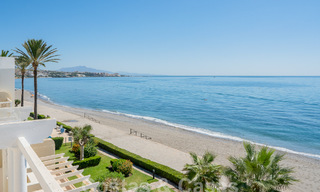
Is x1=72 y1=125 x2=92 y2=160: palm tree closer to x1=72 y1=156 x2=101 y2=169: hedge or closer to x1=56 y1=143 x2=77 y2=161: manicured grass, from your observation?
x1=72 y1=156 x2=101 y2=169: hedge

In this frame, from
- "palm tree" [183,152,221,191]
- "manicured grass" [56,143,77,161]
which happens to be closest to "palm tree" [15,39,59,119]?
"manicured grass" [56,143,77,161]

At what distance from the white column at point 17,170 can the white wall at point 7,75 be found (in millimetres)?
6221

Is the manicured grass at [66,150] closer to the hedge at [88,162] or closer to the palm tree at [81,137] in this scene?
the palm tree at [81,137]

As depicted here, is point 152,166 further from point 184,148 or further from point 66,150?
point 184,148

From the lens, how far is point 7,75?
9.73 m

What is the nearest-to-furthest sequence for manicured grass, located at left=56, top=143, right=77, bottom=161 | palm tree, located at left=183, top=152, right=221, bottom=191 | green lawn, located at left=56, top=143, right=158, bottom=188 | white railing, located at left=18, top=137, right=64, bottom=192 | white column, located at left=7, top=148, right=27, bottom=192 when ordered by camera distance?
white railing, located at left=18, top=137, right=64, bottom=192, white column, located at left=7, top=148, right=27, bottom=192, palm tree, located at left=183, top=152, right=221, bottom=191, green lawn, located at left=56, top=143, right=158, bottom=188, manicured grass, located at left=56, top=143, right=77, bottom=161

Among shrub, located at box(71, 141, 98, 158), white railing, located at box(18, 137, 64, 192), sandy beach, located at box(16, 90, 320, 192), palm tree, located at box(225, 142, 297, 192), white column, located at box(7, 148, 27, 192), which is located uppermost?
white railing, located at box(18, 137, 64, 192)

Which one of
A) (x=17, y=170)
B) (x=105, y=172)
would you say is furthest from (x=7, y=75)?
(x=105, y=172)

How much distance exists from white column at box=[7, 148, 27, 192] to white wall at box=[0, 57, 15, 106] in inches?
245

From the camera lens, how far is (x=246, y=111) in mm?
55469

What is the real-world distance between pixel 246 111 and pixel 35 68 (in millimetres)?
48400

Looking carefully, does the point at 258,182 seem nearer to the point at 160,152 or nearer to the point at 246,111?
the point at 160,152

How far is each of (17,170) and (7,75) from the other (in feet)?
23.3

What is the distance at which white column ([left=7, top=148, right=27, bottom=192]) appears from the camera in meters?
4.38
